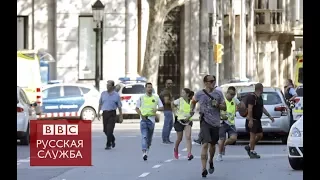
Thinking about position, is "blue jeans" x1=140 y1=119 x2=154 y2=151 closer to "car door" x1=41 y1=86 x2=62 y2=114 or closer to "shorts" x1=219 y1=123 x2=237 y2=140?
"shorts" x1=219 y1=123 x2=237 y2=140

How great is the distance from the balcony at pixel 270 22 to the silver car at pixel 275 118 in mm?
32781

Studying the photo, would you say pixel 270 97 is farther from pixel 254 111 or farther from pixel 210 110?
pixel 210 110

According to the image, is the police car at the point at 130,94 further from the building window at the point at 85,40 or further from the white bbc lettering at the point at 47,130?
the white bbc lettering at the point at 47,130

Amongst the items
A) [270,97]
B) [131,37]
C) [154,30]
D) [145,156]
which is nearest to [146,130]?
[145,156]

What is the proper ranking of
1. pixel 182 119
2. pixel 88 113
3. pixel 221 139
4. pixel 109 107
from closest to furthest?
1. pixel 221 139
2. pixel 182 119
3. pixel 109 107
4. pixel 88 113

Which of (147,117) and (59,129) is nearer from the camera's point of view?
(147,117)

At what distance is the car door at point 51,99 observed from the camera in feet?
127

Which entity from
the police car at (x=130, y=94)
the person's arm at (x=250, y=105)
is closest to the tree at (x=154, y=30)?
the police car at (x=130, y=94)

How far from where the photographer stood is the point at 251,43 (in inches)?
2406

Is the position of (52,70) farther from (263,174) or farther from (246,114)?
(263,174)

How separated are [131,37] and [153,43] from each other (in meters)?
1.74

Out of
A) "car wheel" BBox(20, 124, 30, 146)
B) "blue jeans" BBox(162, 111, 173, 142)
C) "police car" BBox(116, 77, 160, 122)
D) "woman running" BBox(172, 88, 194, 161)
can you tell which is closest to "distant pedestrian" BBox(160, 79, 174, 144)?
"blue jeans" BBox(162, 111, 173, 142)

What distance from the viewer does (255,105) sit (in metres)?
22.8

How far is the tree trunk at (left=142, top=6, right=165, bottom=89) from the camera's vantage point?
4606cm
